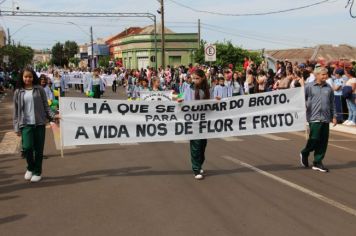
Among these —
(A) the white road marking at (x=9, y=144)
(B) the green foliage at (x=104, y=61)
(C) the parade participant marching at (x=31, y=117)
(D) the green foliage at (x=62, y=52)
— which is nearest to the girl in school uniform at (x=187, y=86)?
(C) the parade participant marching at (x=31, y=117)

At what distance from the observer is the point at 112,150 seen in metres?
12.1

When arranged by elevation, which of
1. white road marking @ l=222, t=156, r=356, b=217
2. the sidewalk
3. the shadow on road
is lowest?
the sidewalk

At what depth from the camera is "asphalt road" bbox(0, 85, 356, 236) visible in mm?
5996

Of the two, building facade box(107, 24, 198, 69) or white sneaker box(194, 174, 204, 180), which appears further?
building facade box(107, 24, 198, 69)

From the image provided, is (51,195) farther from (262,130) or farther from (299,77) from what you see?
(299,77)

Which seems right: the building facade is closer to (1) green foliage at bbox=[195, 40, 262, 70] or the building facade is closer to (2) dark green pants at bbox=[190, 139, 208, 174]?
(1) green foliage at bbox=[195, 40, 262, 70]

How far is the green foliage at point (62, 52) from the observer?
144 m

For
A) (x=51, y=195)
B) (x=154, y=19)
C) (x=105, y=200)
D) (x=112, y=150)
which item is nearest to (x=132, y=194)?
(x=105, y=200)

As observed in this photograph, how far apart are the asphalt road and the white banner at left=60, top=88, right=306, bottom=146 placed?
654 millimetres

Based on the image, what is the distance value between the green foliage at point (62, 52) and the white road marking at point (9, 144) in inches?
5034

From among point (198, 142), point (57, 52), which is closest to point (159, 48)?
point (198, 142)

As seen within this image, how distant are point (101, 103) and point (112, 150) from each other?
3.04 m

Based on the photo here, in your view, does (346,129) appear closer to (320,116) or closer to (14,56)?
(320,116)

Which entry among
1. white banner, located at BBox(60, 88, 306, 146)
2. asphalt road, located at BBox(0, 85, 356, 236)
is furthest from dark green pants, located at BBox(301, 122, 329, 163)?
white banner, located at BBox(60, 88, 306, 146)
